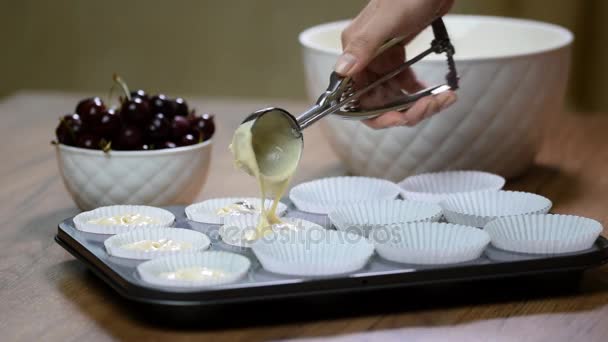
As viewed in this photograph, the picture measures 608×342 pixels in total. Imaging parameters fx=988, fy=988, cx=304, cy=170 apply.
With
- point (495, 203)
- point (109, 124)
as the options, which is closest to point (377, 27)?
point (495, 203)

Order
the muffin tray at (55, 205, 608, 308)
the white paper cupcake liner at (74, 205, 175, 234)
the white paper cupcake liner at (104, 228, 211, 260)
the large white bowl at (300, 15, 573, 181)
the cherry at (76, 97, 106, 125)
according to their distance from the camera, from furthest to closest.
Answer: the large white bowl at (300, 15, 573, 181) < the cherry at (76, 97, 106, 125) < the white paper cupcake liner at (74, 205, 175, 234) < the white paper cupcake liner at (104, 228, 211, 260) < the muffin tray at (55, 205, 608, 308)

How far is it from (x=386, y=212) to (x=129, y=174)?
→ 0.35m

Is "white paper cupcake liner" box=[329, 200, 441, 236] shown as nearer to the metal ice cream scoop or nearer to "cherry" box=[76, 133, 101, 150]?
the metal ice cream scoop

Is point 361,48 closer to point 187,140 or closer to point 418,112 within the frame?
point 418,112

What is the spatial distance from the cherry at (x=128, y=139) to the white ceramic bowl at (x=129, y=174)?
0.05ft

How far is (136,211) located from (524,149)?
0.62 m

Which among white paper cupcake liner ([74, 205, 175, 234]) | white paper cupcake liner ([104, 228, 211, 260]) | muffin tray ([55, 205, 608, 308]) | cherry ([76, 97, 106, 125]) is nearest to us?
muffin tray ([55, 205, 608, 308])

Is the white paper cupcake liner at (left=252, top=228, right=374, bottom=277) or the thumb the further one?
the thumb

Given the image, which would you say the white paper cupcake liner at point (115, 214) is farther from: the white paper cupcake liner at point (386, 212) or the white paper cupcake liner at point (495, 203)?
the white paper cupcake liner at point (495, 203)

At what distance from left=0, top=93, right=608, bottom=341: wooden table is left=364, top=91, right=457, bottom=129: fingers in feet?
0.73

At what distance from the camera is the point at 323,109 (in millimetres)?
1198

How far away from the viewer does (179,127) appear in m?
1.34

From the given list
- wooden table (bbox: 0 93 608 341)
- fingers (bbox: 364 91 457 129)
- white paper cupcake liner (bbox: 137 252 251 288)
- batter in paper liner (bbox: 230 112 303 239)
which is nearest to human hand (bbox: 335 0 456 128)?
fingers (bbox: 364 91 457 129)

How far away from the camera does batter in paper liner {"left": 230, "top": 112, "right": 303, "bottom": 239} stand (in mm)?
1142
